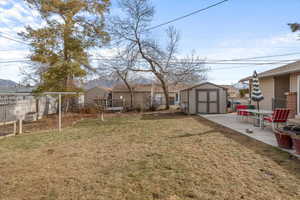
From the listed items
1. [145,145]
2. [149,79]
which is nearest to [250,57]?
[149,79]

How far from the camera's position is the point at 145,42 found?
55.2 ft

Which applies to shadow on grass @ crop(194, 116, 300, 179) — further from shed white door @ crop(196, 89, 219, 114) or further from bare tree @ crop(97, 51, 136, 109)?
bare tree @ crop(97, 51, 136, 109)

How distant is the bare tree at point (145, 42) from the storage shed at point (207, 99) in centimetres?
523

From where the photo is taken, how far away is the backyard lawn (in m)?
2.48

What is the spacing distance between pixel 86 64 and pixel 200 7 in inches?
323

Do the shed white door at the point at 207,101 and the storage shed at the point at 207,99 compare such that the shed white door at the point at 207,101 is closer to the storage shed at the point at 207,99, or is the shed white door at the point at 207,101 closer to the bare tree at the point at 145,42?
the storage shed at the point at 207,99

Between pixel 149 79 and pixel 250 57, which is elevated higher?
pixel 250 57

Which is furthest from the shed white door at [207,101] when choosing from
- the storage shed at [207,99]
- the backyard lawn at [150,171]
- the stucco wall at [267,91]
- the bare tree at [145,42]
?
the backyard lawn at [150,171]

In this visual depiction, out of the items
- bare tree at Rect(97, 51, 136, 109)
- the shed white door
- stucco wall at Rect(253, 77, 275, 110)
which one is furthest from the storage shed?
bare tree at Rect(97, 51, 136, 109)

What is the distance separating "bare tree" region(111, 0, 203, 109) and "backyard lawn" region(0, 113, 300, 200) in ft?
42.2

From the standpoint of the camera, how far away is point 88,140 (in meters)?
5.88

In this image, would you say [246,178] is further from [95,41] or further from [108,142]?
[95,41]

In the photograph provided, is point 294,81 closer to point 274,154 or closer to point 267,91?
point 267,91

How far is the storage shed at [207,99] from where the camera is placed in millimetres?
13312
